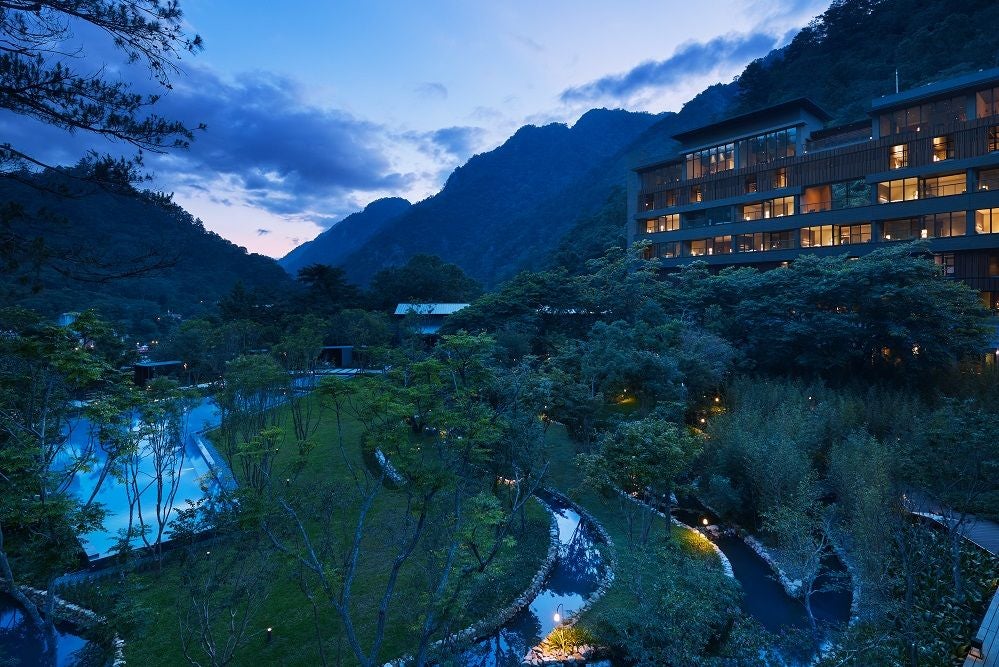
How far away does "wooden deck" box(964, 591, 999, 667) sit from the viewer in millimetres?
6879

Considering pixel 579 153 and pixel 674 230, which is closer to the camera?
pixel 674 230

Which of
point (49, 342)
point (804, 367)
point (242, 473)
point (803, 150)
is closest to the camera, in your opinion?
point (49, 342)

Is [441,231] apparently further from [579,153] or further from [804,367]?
[804,367]

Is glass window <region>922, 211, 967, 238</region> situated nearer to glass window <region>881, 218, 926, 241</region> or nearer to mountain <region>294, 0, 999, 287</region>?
glass window <region>881, 218, 926, 241</region>

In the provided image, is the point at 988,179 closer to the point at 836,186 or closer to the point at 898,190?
the point at 898,190

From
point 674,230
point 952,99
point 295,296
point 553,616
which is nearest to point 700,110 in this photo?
point 674,230

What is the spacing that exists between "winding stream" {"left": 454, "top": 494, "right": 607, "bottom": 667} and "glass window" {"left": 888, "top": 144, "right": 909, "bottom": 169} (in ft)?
100

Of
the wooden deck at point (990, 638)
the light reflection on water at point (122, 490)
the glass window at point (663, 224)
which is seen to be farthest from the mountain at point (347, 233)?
the wooden deck at point (990, 638)

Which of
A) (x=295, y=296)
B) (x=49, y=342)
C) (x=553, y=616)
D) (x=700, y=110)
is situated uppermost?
(x=700, y=110)

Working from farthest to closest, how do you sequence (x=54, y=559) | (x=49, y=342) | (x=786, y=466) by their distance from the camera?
(x=786, y=466) → (x=49, y=342) → (x=54, y=559)

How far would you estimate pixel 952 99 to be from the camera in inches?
1084

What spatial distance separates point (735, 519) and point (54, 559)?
1529cm

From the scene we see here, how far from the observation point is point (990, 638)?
733cm

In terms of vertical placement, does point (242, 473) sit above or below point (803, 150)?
below
